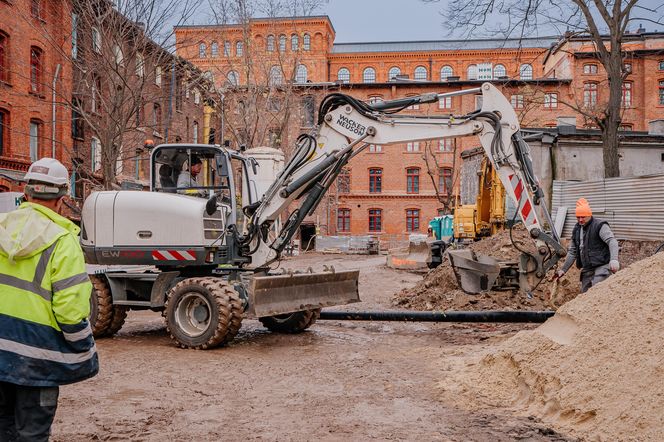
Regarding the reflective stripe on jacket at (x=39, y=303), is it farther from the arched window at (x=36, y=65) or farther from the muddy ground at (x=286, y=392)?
the arched window at (x=36, y=65)

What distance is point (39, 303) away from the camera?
12.4ft

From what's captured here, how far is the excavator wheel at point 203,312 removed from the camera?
9773 mm

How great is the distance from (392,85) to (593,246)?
150ft

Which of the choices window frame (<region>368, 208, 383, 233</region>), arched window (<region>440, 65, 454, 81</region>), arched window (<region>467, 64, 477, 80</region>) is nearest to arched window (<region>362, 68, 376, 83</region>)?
arched window (<region>440, 65, 454, 81</region>)

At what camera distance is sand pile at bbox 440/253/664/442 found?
558 cm

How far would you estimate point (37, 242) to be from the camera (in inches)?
147

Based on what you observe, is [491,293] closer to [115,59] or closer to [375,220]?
[115,59]

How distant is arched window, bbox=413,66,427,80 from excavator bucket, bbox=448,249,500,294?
5795 cm

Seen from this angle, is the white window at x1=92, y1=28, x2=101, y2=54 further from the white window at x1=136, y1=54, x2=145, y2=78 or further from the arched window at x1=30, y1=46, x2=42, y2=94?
the arched window at x1=30, y1=46, x2=42, y2=94

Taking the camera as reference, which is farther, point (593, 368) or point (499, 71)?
point (499, 71)

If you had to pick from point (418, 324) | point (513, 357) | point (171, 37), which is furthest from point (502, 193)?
point (513, 357)

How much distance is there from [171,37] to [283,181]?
911 centimetres

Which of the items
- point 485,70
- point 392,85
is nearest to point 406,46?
point 485,70

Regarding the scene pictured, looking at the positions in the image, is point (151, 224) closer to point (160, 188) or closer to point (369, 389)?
point (160, 188)
